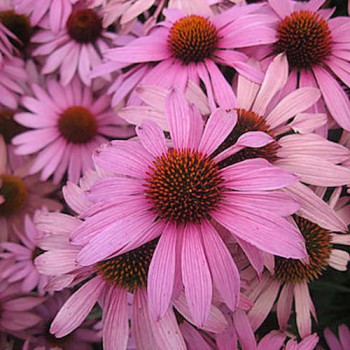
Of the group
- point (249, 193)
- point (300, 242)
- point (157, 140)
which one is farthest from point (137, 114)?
point (300, 242)

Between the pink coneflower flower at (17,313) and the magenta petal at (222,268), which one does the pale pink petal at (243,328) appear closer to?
the magenta petal at (222,268)

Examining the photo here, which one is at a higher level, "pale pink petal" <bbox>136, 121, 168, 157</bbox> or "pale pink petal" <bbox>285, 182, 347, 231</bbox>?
"pale pink petal" <bbox>136, 121, 168, 157</bbox>

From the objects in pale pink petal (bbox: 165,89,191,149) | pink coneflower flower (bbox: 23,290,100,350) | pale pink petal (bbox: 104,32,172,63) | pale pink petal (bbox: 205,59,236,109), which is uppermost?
pale pink petal (bbox: 104,32,172,63)

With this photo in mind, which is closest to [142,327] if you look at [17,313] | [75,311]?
[75,311]

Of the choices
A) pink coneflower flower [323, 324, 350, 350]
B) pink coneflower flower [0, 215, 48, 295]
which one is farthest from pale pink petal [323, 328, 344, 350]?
pink coneflower flower [0, 215, 48, 295]

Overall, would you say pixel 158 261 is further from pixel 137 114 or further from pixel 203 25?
pixel 203 25

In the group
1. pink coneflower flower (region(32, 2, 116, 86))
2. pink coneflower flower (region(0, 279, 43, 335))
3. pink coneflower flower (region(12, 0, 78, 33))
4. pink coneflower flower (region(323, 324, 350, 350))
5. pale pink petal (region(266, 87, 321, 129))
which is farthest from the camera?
pink coneflower flower (region(32, 2, 116, 86))

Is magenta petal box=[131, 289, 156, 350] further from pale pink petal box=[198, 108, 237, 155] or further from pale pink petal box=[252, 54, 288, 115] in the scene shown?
pale pink petal box=[252, 54, 288, 115]
